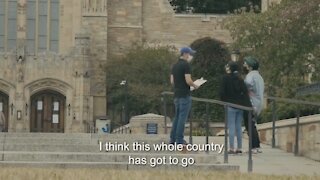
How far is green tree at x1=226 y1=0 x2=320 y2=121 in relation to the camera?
25.9 meters

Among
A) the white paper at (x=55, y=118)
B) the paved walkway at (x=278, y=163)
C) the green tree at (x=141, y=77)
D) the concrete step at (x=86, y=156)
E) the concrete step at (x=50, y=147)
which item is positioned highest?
the green tree at (x=141, y=77)

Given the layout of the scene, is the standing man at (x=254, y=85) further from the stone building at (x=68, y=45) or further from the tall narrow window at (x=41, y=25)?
the tall narrow window at (x=41, y=25)

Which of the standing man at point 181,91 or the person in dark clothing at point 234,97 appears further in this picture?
the person in dark clothing at point 234,97

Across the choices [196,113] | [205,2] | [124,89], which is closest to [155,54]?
[124,89]

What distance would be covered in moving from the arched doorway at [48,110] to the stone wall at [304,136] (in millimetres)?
33770

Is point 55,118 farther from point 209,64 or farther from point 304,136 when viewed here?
point 304,136

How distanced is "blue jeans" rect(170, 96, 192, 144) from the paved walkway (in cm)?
76

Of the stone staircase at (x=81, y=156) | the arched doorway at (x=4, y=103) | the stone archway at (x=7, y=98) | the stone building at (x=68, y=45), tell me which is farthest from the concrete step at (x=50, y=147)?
the arched doorway at (x=4, y=103)

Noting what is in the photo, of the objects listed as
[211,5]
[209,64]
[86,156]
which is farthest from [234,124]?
[211,5]

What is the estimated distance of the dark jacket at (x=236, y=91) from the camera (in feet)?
49.7

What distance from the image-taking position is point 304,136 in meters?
15.9

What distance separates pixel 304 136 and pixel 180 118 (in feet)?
9.23

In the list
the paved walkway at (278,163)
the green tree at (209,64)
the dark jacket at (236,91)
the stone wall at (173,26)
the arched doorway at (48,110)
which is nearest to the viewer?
the paved walkway at (278,163)

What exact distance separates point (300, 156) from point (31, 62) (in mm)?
35823
